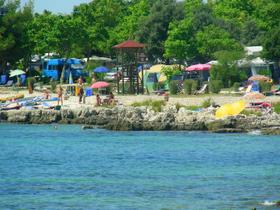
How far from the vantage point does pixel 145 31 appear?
9881 cm

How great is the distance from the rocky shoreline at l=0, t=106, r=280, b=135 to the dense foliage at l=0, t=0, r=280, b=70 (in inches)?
582

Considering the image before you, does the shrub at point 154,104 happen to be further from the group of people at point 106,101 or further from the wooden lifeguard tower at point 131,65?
the wooden lifeguard tower at point 131,65

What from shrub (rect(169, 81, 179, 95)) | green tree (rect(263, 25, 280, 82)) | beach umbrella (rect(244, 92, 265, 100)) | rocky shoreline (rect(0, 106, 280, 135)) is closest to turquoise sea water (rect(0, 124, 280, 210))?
rocky shoreline (rect(0, 106, 280, 135))

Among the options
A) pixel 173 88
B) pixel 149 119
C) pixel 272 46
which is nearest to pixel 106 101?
pixel 173 88

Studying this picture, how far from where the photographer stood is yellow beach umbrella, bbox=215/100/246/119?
5747 cm

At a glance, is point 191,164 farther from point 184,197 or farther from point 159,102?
point 159,102

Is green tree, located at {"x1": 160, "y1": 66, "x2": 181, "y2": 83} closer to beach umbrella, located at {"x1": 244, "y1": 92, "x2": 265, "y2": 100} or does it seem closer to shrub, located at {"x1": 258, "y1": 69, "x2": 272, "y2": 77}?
shrub, located at {"x1": 258, "y1": 69, "x2": 272, "y2": 77}

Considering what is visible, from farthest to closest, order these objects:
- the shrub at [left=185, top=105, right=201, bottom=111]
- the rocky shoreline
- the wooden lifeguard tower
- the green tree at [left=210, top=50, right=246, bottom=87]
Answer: the green tree at [left=210, top=50, right=246, bottom=87] < the wooden lifeguard tower < the shrub at [left=185, top=105, right=201, bottom=111] < the rocky shoreline

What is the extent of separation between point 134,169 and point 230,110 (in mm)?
15384

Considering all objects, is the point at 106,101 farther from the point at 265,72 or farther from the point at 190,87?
the point at 265,72

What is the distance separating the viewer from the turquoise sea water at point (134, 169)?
33969mm

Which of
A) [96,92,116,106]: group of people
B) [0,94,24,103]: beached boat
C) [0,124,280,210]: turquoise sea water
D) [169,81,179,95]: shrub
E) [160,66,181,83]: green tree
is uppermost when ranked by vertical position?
[160,66,181,83]: green tree

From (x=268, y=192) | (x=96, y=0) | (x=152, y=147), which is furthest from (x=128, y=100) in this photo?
(x=96, y=0)

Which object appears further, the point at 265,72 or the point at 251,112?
the point at 265,72
